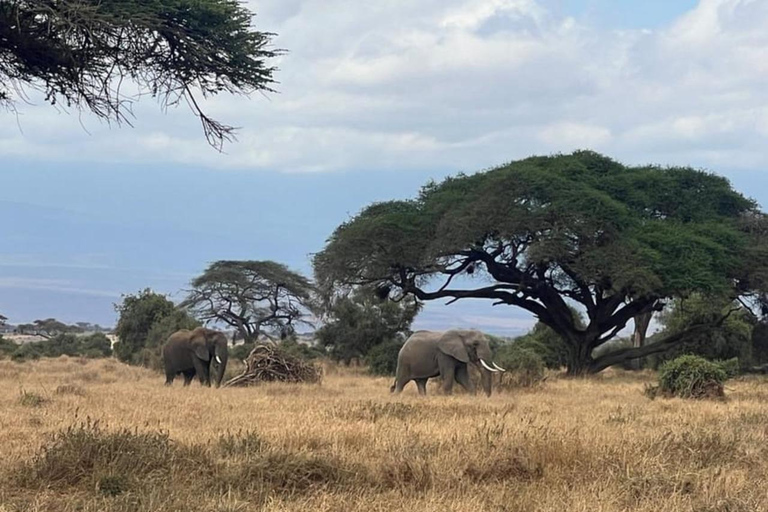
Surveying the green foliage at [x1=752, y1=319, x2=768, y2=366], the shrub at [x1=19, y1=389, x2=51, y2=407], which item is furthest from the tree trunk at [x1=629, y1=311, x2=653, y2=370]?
the shrub at [x1=19, y1=389, x2=51, y2=407]

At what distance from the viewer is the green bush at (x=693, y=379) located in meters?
17.6

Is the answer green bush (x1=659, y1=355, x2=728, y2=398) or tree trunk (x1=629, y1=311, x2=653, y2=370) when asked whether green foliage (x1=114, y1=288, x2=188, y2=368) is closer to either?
tree trunk (x1=629, y1=311, x2=653, y2=370)

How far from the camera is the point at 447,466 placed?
7250mm

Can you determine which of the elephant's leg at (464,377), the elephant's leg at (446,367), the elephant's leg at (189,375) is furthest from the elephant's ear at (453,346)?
the elephant's leg at (189,375)

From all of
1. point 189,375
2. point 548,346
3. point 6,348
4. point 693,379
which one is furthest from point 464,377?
point 6,348

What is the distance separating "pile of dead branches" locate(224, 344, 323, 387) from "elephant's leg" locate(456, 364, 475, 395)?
421 centimetres

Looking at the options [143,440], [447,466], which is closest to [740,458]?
[447,466]

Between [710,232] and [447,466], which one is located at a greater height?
[710,232]

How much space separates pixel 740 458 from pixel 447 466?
2852 mm

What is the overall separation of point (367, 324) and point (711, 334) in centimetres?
1288

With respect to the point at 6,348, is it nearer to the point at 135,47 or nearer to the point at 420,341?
the point at 420,341

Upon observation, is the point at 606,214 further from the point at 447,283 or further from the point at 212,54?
the point at 212,54

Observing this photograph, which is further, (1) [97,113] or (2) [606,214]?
(2) [606,214]

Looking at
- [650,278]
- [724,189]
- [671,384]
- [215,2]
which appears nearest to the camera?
[215,2]
